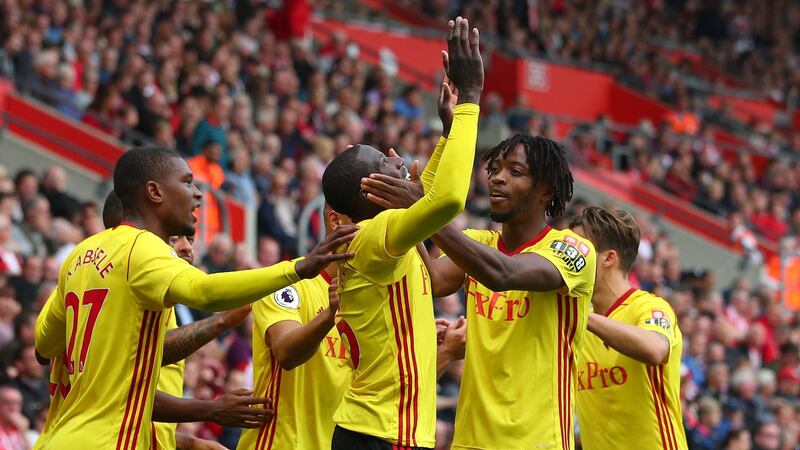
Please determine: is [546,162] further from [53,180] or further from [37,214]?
[53,180]

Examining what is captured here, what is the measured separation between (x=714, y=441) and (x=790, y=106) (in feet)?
61.2

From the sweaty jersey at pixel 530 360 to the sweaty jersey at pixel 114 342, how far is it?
139 centimetres

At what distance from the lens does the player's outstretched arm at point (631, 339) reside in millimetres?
6602

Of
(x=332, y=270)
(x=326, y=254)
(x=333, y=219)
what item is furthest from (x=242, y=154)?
(x=326, y=254)

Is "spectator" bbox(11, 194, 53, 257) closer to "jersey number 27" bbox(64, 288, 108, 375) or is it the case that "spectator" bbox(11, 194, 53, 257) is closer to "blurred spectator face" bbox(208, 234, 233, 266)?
"blurred spectator face" bbox(208, 234, 233, 266)

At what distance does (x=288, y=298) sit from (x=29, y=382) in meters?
3.82

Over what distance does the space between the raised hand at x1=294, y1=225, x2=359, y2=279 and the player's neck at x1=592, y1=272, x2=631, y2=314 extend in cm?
223

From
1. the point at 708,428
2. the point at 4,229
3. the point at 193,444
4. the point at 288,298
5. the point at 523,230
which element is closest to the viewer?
the point at 523,230

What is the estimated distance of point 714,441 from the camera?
1310cm

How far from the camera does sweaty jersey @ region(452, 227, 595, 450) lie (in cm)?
602

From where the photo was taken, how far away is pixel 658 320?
710 centimetres

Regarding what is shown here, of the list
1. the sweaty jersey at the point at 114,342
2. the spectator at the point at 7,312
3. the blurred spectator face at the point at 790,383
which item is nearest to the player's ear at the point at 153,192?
the sweaty jersey at the point at 114,342

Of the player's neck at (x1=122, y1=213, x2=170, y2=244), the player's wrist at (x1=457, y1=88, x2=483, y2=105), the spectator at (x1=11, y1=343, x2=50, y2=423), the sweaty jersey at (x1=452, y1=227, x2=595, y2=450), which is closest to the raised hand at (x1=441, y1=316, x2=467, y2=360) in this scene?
the sweaty jersey at (x1=452, y1=227, x2=595, y2=450)

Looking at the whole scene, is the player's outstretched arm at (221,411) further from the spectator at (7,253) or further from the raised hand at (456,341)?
the spectator at (7,253)
